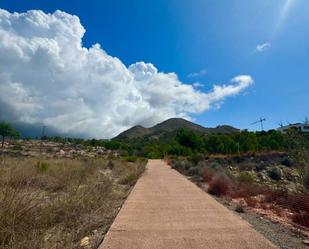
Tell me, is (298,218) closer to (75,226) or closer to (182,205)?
(182,205)

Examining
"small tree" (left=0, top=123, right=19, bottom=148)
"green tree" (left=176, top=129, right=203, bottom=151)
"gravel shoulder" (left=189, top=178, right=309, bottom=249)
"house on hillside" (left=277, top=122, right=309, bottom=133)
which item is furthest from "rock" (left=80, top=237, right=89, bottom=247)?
"small tree" (left=0, top=123, right=19, bottom=148)

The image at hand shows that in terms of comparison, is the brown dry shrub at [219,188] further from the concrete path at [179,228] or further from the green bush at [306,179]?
the green bush at [306,179]

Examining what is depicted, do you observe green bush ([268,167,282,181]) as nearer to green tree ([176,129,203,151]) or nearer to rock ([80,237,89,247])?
rock ([80,237,89,247])

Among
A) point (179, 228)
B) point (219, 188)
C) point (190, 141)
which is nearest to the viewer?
point (179, 228)

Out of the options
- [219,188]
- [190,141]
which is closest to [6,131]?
[190,141]

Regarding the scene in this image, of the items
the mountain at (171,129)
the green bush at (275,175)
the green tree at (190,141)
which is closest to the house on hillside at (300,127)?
the green bush at (275,175)

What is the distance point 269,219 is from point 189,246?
4.04 m

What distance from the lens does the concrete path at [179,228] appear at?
19.9 feet

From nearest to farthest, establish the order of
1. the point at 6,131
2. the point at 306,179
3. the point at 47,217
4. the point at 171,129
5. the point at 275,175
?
the point at 47,217, the point at 306,179, the point at 275,175, the point at 6,131, the point at 171,129

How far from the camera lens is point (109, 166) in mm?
31984

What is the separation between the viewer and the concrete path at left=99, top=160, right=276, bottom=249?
6.06 meters

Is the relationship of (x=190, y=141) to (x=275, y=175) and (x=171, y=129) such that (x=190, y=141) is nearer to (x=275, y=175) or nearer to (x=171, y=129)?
(x=275, y=175)

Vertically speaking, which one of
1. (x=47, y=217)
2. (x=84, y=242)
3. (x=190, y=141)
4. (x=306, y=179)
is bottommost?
(x=84, y=242)

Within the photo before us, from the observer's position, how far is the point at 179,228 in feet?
24.0
